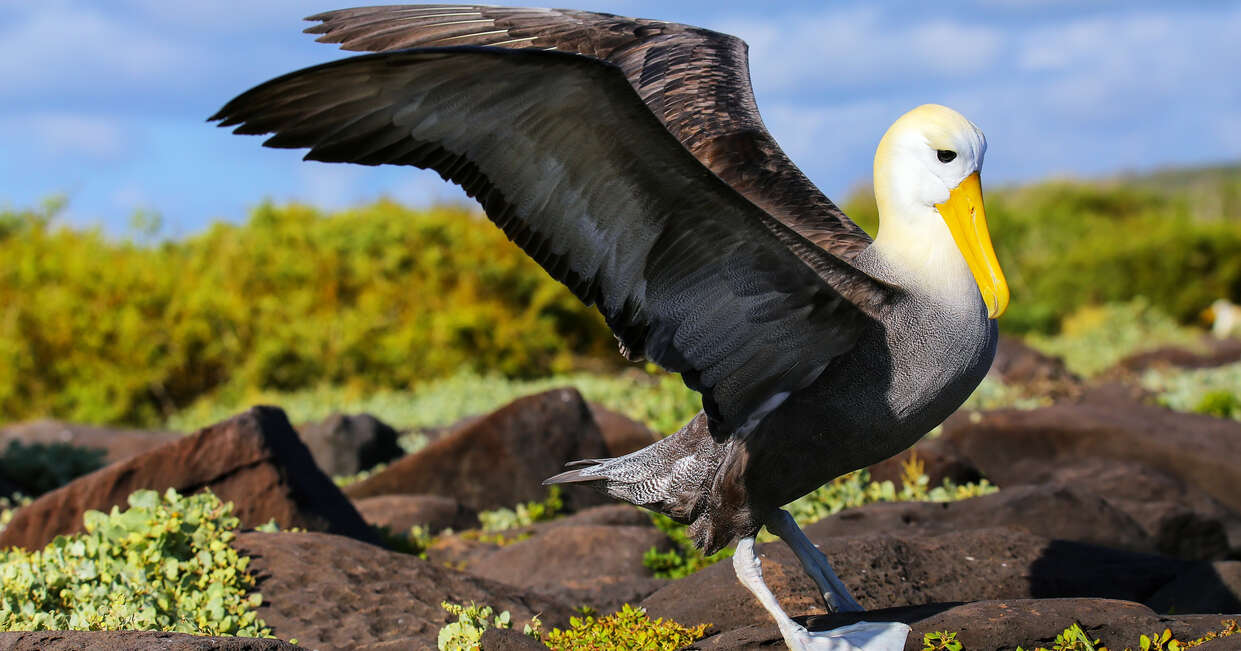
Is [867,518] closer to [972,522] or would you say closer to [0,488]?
[972,522]

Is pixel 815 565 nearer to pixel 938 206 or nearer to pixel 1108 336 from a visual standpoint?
pixel 938 206

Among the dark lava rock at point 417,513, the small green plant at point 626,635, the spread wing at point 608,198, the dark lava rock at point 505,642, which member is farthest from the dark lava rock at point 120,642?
the dark lava rock at point 417,513

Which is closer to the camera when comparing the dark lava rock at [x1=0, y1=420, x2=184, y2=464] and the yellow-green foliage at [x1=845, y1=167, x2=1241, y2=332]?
the dark lava rock at [x1=0, y1=420, x2=184, y2=464]

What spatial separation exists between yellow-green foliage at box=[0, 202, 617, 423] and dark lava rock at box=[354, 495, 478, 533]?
8.23 m

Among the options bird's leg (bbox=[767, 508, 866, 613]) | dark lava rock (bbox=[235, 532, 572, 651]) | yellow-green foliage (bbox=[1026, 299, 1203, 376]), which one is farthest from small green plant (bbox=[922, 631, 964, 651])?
yellow-green foliage (bbox=[1026, 299, 1203, 376])

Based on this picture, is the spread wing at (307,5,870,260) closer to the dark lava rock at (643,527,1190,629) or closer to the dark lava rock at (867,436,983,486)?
the dark lava rock at (643,527,1190,629)

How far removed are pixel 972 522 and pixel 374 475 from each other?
4.36 meters

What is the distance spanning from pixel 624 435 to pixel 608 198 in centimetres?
558

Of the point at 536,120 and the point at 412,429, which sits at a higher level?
the point at 536,120

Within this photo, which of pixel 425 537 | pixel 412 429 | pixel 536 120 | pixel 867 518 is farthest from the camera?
pixel 412 429

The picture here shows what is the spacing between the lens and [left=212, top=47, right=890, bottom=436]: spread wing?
3369 mm

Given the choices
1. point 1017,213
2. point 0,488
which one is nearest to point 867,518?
point 0,488

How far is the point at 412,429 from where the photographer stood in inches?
482

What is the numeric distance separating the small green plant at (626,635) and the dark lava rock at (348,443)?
5.85 m
